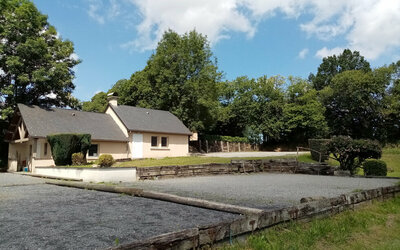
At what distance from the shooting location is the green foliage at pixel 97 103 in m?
46.3

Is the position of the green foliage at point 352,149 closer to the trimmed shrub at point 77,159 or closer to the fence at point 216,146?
the trimmed shrub at point 77,159

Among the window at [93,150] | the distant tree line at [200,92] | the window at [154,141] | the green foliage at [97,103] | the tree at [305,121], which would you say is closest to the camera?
the window at [93,150]

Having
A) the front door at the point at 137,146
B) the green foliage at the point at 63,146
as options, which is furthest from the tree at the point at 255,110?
the green foliage at the point at 63,146

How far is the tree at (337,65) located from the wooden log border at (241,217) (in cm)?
5675

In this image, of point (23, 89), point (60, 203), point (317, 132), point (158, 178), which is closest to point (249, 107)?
point (317, 132)

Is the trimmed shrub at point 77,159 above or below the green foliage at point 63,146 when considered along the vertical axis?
below

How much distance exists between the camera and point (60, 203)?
298 inches

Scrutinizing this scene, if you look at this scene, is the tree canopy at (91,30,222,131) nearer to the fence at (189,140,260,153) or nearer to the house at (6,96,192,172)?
the fence at (189,140,260,153)

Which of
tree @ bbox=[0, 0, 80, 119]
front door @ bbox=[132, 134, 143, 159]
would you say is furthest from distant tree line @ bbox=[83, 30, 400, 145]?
tree @ bbox=[0, 0, 80, 119]

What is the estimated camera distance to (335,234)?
16.6 feet

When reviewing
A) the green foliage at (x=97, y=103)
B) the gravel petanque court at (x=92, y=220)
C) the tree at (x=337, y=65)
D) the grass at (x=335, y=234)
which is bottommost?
the grass at (x=335, y=234)

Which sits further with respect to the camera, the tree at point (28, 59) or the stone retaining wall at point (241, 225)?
the tree at point (28, 59)

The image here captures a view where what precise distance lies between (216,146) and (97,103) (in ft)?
67.9

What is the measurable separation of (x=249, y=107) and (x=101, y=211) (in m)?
42.9
